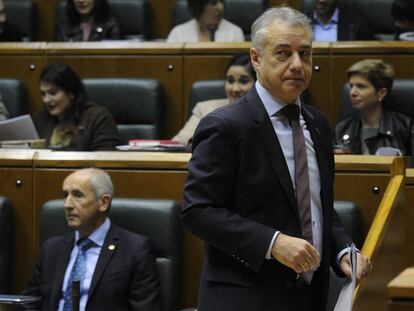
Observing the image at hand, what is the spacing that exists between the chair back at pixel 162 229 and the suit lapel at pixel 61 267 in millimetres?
119

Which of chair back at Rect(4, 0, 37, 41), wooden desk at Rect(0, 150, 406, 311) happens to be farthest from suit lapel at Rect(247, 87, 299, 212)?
chair back at Rect(4, 0, 37, 41)

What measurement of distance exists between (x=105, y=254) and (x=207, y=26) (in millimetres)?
1555

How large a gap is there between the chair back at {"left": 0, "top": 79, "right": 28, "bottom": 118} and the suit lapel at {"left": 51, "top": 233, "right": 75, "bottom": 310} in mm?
1094

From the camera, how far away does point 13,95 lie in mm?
3322

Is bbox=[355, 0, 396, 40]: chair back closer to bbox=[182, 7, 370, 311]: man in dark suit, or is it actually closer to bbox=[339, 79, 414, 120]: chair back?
bbox=[339, 79, 414, 120]: chair back

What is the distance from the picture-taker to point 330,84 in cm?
318

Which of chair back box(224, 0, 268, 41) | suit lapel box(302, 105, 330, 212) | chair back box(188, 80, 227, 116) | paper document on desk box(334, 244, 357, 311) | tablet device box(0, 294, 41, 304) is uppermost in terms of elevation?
chair back box(224, 0, 268, 41)

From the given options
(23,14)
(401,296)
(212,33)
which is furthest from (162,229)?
(23,14)

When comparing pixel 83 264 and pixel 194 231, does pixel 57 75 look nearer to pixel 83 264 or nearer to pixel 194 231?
pixel 83 264

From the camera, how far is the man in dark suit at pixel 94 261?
222cm

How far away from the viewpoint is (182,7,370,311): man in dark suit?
136cm

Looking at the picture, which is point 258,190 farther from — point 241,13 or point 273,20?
point 241,13

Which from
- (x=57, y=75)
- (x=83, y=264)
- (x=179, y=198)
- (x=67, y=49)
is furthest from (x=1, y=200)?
(x=67, y=49)

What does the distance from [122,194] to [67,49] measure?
1.12 m
